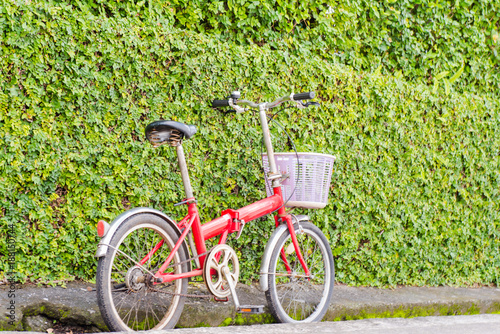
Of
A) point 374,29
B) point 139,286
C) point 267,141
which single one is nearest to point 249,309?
point 139,286

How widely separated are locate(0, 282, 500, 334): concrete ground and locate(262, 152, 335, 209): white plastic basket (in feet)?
2.84

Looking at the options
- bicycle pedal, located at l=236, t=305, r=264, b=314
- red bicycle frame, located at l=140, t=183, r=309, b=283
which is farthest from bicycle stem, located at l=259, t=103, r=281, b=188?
bicycle pedal, located at l=236, t=305, r=264, b=314

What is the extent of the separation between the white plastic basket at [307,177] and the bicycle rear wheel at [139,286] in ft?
3.22

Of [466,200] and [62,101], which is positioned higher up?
[62,101]

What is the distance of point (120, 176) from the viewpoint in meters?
3.30

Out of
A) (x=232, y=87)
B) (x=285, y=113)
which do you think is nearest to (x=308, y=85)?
(x=285, y=113)

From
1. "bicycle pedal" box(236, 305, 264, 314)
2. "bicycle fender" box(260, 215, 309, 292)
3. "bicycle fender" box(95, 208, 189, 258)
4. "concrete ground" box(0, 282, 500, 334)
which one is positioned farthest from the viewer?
"bicycle fender" box(260, 215, 309, 292)

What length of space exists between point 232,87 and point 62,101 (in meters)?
1.31

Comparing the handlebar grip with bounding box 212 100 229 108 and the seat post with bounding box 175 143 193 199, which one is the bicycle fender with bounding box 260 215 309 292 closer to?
the seat post with bounding box 175 143 193 199

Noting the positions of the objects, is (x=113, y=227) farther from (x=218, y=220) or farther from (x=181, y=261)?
(x=218, y=220)

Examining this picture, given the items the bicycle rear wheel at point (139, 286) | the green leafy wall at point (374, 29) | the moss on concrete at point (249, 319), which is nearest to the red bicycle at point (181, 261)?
the bicycle rear wheel at point (139, 286)

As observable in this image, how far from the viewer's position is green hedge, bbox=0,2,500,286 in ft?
10.00

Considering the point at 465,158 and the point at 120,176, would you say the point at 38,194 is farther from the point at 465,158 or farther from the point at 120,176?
the point at 465,158

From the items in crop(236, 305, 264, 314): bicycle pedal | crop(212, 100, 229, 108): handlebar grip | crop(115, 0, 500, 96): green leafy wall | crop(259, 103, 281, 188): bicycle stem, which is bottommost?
crop(236, 305, 264, 314): bicycle pedal
